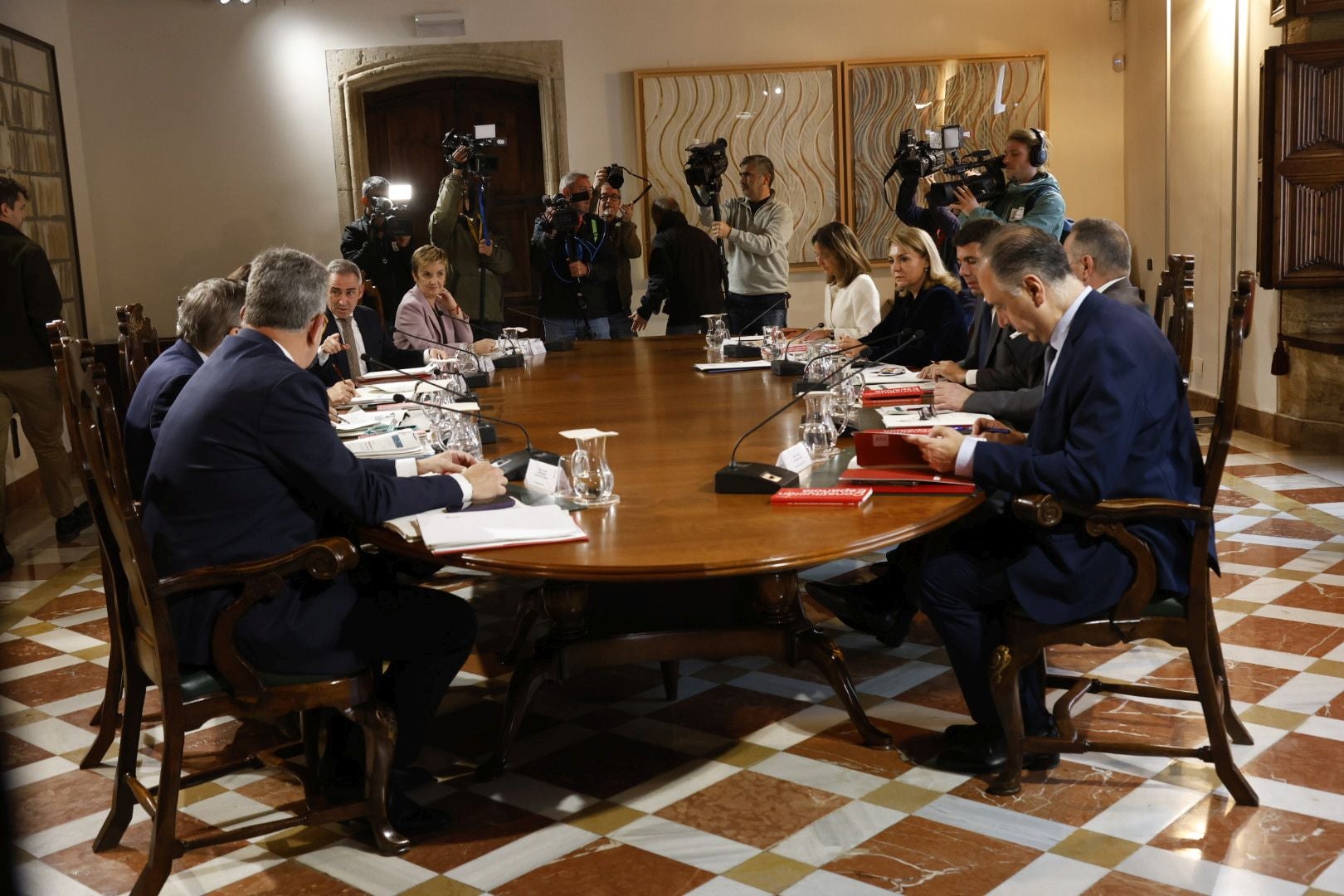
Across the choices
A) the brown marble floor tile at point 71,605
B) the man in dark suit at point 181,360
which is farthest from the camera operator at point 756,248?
the man in dark suit at point 181,360

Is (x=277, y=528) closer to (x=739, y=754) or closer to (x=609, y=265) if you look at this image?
(x=739, y=754)

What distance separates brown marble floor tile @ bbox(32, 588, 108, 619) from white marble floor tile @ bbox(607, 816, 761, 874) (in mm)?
3029

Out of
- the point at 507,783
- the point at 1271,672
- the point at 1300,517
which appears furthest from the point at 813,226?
the point at 507,783

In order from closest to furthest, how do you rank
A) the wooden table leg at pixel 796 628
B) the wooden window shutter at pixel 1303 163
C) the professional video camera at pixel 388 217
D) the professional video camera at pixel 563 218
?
the wooden table leg at pixel 796 628 < the wooden window shutter at pixel 1303 163 < the professional video camera at pixel 563 218 < the professional video camera at pixel 388 217

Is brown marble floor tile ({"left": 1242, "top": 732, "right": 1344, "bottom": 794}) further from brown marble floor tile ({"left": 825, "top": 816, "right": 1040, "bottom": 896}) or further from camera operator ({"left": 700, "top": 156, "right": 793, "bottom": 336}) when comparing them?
camera operator ({"left": 700, "top": 156, "right": 793, "bottom": 336})

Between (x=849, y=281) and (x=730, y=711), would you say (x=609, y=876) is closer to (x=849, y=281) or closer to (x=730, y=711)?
(x=730, y=711)

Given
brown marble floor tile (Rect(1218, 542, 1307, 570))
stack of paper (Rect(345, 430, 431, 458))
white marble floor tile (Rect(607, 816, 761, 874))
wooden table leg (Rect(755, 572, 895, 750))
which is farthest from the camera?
brown marble floor tile (Rect(1218, 542, 1307, 570))

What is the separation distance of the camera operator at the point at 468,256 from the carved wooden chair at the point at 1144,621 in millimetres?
5715

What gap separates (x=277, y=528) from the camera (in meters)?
2.68

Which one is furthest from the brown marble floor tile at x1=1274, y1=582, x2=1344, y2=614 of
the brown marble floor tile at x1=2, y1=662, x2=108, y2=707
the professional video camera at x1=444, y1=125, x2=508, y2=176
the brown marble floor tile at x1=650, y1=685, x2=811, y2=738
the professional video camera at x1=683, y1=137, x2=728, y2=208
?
the professional video camera at x1=444, y1=125, x2=508, y2=176

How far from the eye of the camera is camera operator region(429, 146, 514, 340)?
26.7 ft

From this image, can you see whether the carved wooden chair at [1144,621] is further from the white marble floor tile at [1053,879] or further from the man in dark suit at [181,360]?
the man in dark suit at [181,360]

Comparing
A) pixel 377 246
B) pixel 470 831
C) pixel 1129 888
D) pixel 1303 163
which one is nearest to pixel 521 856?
pixel 470 831

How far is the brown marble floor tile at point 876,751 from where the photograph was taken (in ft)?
10.4
